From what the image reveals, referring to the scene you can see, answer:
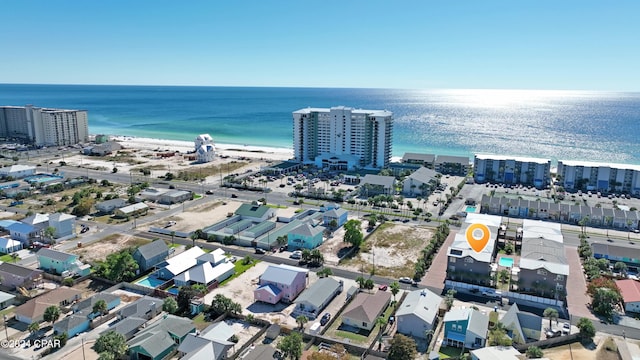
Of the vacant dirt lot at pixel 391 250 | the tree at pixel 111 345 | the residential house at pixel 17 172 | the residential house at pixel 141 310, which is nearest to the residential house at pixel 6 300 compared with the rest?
the residential house at pixel 141 310

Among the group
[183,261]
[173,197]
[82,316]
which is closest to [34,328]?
[82,316]

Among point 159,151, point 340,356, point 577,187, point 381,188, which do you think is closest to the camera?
point 340,356

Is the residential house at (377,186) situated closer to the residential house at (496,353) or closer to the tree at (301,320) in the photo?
the tree at (301,320)

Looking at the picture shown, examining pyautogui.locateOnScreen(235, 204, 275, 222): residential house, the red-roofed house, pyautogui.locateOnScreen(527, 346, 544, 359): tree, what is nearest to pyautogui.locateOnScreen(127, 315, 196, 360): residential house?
pyautogui.locateOnScreen(527, 346, 544, 359): tree

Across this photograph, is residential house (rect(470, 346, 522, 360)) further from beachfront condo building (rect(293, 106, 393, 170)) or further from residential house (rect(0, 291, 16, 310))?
beachfront condo building (rect(293, 106, 393, 170))

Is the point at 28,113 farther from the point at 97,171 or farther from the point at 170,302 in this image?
the point at 170,302

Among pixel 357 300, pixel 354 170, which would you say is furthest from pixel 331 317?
pixel 354 170
